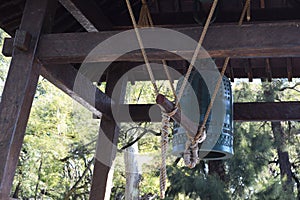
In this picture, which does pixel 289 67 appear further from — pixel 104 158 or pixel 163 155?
pixel 163 155

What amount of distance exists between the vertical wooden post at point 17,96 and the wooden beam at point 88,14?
1.18 feet

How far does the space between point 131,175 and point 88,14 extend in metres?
5.34

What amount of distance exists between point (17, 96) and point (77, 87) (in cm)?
56

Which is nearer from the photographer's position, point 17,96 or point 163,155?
point 163,155

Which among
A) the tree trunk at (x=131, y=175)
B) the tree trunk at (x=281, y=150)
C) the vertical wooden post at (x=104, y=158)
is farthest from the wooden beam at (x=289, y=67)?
the tree trunk at (x=131, y=175)

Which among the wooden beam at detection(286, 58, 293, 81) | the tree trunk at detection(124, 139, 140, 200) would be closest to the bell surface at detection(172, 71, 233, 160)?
the wooden beam at detection(286, 58, 293, 81)

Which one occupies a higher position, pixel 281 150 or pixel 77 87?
pixel 281 150

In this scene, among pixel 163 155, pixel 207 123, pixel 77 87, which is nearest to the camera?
pixel 163 155

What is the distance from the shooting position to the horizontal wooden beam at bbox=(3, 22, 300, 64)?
1.39 m

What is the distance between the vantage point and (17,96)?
1.44 meters

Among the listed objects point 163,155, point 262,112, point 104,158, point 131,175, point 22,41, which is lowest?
point 163,155

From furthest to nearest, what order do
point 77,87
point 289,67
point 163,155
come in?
point 289,67
point 77,87
point 163,155

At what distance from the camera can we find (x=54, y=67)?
1.71 meters

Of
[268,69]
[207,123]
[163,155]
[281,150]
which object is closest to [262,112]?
[268,69]
